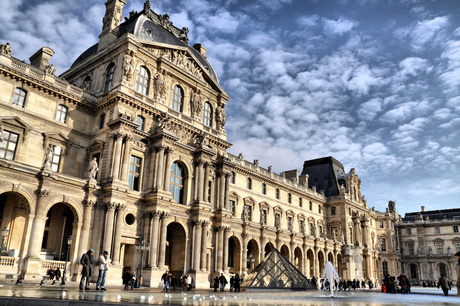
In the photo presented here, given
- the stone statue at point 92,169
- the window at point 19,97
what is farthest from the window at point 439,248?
the window at point 19,97

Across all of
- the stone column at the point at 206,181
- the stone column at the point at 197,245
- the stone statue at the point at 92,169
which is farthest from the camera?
the stone column at the point at 206,181

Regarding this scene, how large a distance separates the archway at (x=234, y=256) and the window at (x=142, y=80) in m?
18.8

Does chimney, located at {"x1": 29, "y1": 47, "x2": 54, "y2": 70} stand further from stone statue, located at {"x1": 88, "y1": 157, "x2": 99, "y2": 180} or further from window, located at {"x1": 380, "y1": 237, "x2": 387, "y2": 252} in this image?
window, located at {"x1": 380, "y1": 237, "x2": 387, "y2": 252}

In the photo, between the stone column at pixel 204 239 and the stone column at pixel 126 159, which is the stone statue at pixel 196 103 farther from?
the stone column at pixel 204 239

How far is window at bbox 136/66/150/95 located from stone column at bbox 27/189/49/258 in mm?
12608

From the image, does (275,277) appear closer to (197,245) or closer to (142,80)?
(197,245)

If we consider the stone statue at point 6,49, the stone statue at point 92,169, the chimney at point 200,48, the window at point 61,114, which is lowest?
the stone statue at point 92,169

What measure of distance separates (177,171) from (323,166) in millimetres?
45029

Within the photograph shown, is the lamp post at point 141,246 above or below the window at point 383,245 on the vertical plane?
below

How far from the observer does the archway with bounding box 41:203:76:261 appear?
26703mm

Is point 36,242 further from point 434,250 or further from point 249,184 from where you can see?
point 434,250

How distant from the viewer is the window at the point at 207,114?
130 ft

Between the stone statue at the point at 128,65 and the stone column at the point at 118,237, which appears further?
the stone statue at the point at 128,65

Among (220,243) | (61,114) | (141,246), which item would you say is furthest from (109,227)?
(220,243)
